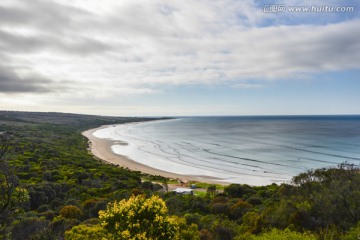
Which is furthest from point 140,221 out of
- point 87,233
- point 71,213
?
point 71,213

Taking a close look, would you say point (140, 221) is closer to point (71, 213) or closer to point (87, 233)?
point (87, 233)

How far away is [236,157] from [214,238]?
222 ft

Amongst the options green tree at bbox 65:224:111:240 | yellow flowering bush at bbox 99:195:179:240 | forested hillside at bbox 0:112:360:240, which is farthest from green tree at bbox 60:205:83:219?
yellow flowering bush at bbox 99:195:179:240

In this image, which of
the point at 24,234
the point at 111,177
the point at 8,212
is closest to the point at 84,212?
the point at 24,234

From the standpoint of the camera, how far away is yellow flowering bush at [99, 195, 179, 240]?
568 inches

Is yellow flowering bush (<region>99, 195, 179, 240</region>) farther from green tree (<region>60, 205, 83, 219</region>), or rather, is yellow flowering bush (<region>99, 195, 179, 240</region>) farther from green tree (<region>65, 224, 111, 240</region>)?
green tree (<region>60, 205, 83, 219</region>)

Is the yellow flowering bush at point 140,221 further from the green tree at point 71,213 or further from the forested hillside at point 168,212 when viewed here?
the green tree at point 71,213

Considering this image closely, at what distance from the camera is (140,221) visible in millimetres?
14586

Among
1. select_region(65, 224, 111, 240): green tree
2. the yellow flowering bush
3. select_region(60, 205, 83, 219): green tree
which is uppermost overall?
the yellow flowering bush

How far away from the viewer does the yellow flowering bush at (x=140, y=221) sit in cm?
1443

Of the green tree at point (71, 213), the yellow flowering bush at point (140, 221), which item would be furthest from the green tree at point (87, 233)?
the green tree at point (71, 213)

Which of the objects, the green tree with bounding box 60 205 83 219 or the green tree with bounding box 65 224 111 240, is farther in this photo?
the green tree with bounding box 60 205 83 219

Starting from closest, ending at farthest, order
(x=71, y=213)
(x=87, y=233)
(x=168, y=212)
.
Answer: (x=87, y=233) → (x=71, y=213) → (x=168, y=212)

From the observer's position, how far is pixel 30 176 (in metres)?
46.3
